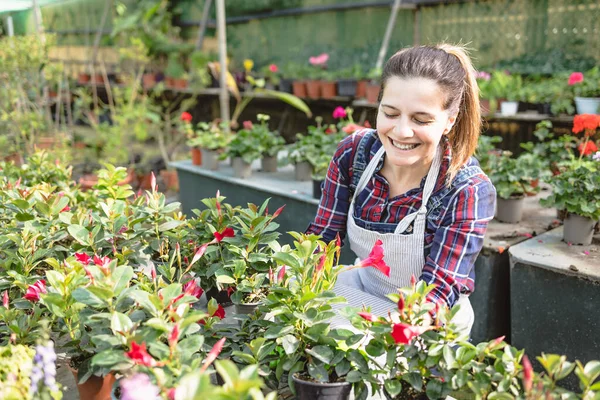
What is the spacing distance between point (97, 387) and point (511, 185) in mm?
2262

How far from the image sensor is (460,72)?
160 cm

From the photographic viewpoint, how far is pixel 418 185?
1.73m

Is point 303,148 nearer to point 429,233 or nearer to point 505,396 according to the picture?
point 429,233

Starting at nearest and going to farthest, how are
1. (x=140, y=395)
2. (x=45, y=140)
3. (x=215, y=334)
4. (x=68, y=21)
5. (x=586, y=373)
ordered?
(x=140, y=395) → (x=586, y=373) → (x=215, y=334) → (x=45, y=140) → (x=68, y=21)

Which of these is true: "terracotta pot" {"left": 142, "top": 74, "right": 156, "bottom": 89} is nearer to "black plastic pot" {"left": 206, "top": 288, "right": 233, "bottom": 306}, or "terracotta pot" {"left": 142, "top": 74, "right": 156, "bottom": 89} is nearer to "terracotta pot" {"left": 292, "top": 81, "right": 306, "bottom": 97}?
"terracotta pot" {"left": 292, "top": 81, "right": 306, "bottom": 97}

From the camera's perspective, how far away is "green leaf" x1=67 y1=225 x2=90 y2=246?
1.38m

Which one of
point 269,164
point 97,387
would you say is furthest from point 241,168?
point 97,387

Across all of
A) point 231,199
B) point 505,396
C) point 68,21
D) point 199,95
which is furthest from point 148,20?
point 505,396

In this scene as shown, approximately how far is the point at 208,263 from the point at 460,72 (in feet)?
2.91

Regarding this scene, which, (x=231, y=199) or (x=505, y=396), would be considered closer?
(x=505, y=396)

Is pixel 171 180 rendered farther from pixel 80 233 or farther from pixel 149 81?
pixel 80 233

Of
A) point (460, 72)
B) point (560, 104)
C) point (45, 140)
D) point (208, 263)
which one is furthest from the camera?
point (45, 140)

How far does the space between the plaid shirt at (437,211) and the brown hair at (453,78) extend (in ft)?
0.14

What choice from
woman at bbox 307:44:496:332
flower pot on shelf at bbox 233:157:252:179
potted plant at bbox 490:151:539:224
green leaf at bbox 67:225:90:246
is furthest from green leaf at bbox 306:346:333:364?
flower pot on shelf at bbox 233:157:252:179
